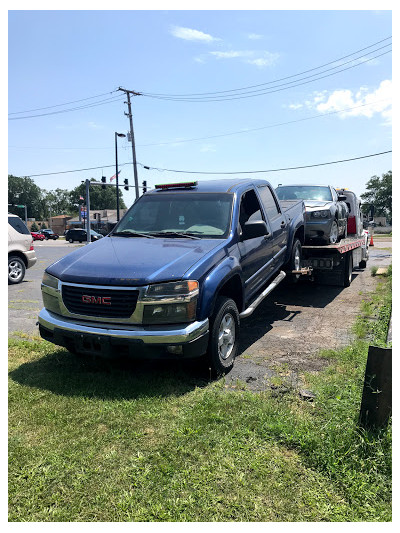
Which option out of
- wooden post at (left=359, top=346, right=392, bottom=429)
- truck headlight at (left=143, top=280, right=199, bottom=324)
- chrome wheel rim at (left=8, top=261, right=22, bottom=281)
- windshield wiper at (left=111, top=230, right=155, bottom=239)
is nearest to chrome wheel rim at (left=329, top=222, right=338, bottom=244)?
windshield wiper at (left=111, top=230, right=155, bottom=239)

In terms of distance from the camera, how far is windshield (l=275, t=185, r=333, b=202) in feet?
29.5

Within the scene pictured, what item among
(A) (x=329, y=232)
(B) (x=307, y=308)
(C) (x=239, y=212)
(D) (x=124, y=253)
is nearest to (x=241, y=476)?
(D) (x=124, y=253)

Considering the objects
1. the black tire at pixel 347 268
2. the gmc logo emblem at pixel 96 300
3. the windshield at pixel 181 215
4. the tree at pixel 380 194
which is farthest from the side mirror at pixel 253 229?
the tree at pixel 380 194

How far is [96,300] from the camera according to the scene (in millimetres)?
3928

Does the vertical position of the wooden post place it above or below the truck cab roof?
below

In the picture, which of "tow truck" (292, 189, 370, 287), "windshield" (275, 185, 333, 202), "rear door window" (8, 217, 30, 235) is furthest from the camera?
"rear door window" (8, 217, 30, 235)

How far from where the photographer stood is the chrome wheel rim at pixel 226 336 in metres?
4.27

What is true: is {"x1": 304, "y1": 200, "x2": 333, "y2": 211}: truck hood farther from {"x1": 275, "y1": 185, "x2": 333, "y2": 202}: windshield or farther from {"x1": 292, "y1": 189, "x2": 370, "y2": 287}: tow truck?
{"x1": 292, "y1": 189, "x2": 370, "y2": 287}: tow truck

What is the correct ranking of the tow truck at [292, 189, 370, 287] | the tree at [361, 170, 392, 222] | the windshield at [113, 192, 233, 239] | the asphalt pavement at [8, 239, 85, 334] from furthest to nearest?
1. the tree at [361, 170, 392, 222]
2. the tow truck at [292, 189, 370, 287]
3. the asphalt pavement at [8, 239, 85, 334]
4. the windshield at [113, 192, 233, 239]

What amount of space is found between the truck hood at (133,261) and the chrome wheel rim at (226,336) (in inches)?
30.2

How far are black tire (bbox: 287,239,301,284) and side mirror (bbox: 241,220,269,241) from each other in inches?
89.4

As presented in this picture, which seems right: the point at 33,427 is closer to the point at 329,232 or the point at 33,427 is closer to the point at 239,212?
the point at 239,212

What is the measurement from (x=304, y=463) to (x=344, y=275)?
275 inches

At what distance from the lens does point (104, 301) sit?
3895 mm
